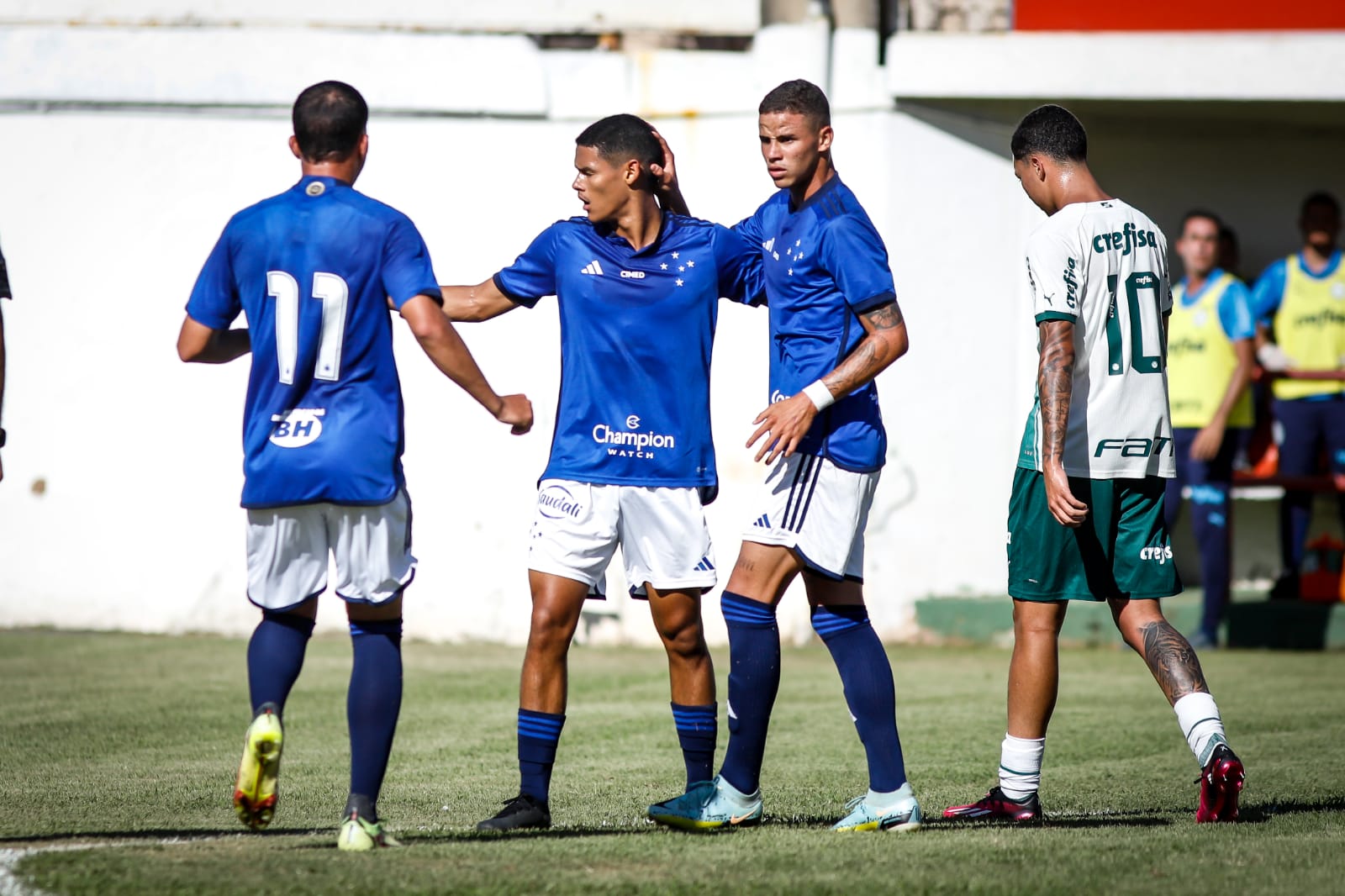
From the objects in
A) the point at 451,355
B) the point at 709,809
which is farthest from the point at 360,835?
the point at 451,355

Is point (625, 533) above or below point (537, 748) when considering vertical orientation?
above

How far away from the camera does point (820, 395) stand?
482cm

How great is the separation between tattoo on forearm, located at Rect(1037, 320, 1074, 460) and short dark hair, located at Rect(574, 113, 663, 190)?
1.38 metres

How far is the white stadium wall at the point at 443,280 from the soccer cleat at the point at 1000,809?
5.30 metres

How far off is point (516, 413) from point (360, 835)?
4.06 ft

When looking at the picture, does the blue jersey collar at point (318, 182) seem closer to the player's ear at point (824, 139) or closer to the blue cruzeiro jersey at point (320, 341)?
the blue cruzeiro jersey at point (320, 341)

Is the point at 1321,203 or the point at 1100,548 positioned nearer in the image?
the point at 1100,548

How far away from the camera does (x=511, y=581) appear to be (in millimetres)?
10680

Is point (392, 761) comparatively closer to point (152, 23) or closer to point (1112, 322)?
point (1112, 322)

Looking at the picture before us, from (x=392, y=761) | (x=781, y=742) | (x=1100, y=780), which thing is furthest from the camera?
A: (x=781, y=742)

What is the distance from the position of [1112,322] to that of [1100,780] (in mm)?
1842

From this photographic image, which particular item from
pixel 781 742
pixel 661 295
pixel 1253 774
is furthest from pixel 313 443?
pixel 1253 774

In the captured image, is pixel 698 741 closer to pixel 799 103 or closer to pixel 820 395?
pixel 820 395

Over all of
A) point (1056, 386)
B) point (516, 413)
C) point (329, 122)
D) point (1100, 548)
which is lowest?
point (1100, 548)
